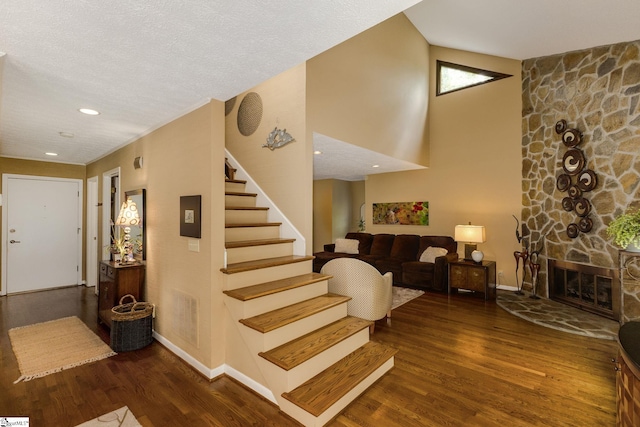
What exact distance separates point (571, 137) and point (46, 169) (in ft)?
28.8

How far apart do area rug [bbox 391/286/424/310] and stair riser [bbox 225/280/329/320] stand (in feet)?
6.59

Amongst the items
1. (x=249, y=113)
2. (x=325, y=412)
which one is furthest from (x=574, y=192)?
(x=249, y=113)

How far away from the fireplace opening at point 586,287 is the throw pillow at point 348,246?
11.7ft

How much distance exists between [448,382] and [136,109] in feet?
11.7

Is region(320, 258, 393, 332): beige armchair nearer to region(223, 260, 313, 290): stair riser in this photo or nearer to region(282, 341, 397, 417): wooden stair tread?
region(223, 260, 313, 290): stair riser

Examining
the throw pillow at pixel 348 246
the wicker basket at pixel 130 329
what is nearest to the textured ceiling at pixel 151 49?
the wicker basket at pixel 130 329

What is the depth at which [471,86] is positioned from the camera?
18.9ft

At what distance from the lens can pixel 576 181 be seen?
439 centimetres

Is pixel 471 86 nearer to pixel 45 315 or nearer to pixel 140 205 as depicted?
pixel 140 205

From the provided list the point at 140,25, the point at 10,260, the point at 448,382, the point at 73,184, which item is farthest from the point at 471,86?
the point at 10,260

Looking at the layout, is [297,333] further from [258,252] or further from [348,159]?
[348,159]

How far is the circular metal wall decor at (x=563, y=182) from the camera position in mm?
4457

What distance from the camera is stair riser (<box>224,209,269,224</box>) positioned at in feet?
11.2

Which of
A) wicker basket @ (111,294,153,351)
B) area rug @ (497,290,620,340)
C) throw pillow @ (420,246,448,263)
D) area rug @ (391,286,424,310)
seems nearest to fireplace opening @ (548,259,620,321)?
Answer: area rug @ (497,290,620,340)
